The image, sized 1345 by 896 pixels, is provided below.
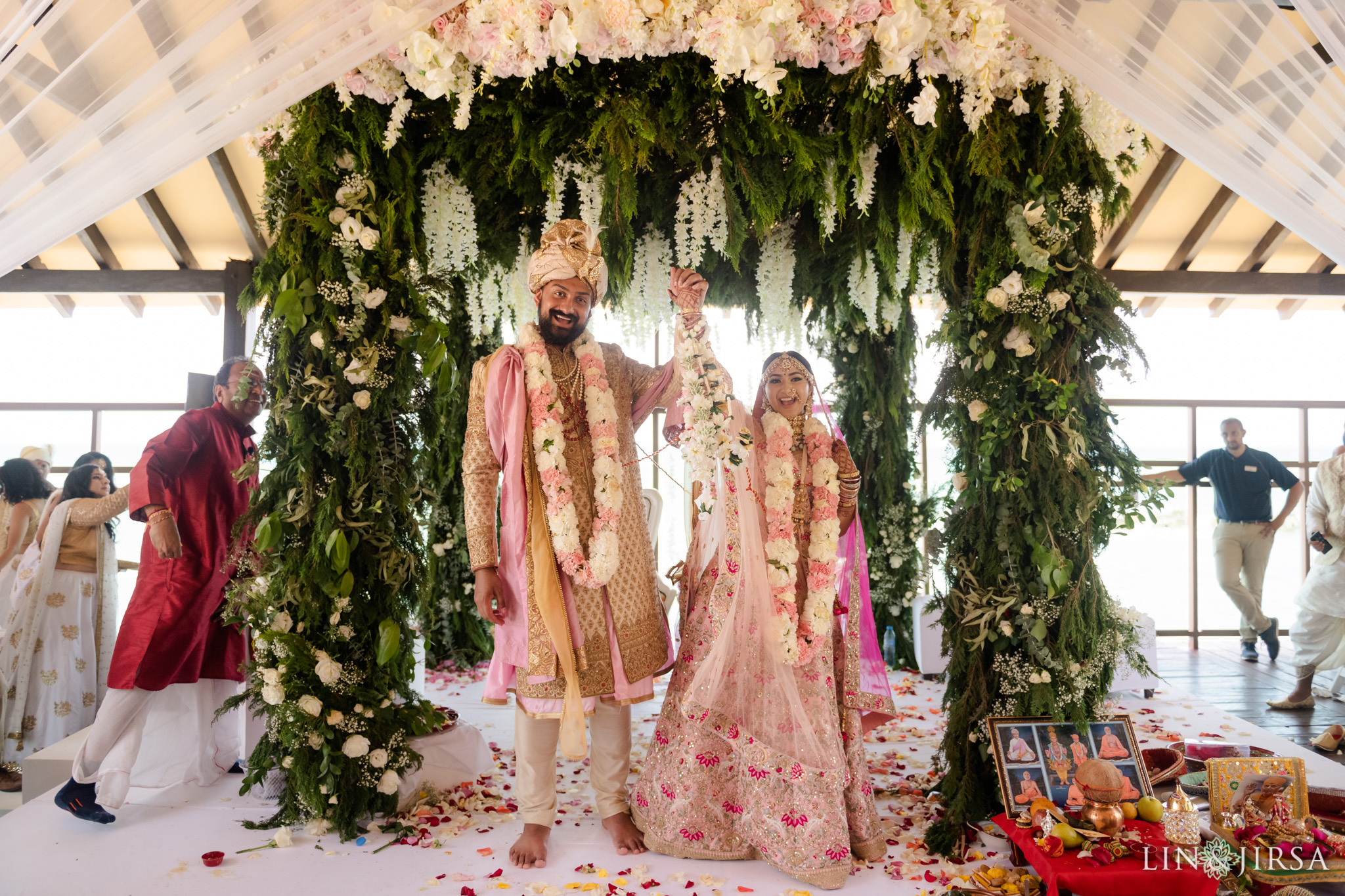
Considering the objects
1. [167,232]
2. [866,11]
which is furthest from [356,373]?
[167,232]

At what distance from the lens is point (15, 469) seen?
14.6 ft

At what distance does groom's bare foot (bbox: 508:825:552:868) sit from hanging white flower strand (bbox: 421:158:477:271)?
217 cm

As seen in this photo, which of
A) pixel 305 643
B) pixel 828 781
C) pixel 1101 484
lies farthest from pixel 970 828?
pixel 305 643

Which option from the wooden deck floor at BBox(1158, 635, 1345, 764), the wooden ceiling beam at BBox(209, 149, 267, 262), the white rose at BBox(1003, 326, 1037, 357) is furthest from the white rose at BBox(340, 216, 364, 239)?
the wooden deck floor at BBox(1158, 635, 1345, 764)

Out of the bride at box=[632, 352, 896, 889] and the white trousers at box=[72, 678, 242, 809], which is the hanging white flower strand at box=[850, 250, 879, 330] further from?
the white trousers at box=[72, 678, 242, 809]

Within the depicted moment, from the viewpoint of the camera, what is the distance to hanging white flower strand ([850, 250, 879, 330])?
11.8 feet

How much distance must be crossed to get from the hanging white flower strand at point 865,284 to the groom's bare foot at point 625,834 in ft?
7.94

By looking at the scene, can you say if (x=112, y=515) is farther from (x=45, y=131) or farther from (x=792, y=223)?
(x=792, y=223)

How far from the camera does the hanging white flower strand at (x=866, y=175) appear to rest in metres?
2.93

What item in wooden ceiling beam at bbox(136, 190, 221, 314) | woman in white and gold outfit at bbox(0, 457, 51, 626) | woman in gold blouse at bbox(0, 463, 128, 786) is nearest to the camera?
woman in gold blouse at bbox(0, 463, 128, 786)

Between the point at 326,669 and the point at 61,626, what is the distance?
234cm

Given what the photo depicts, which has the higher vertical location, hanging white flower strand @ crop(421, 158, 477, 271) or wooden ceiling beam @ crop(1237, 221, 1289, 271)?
wooden ceiling beam @ crop(1237, 221, 1289, 271)

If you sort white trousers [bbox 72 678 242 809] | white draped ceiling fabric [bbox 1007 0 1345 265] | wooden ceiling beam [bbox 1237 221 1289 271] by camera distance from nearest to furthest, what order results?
1. white draped ceiling fabric [bbox 1007 0 1345 265]
2. white trousers [bbox 72 678 242 809]
3. wooden ceiling beam [bbox 1237 221 1289 271]

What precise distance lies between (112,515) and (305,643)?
212 cm
